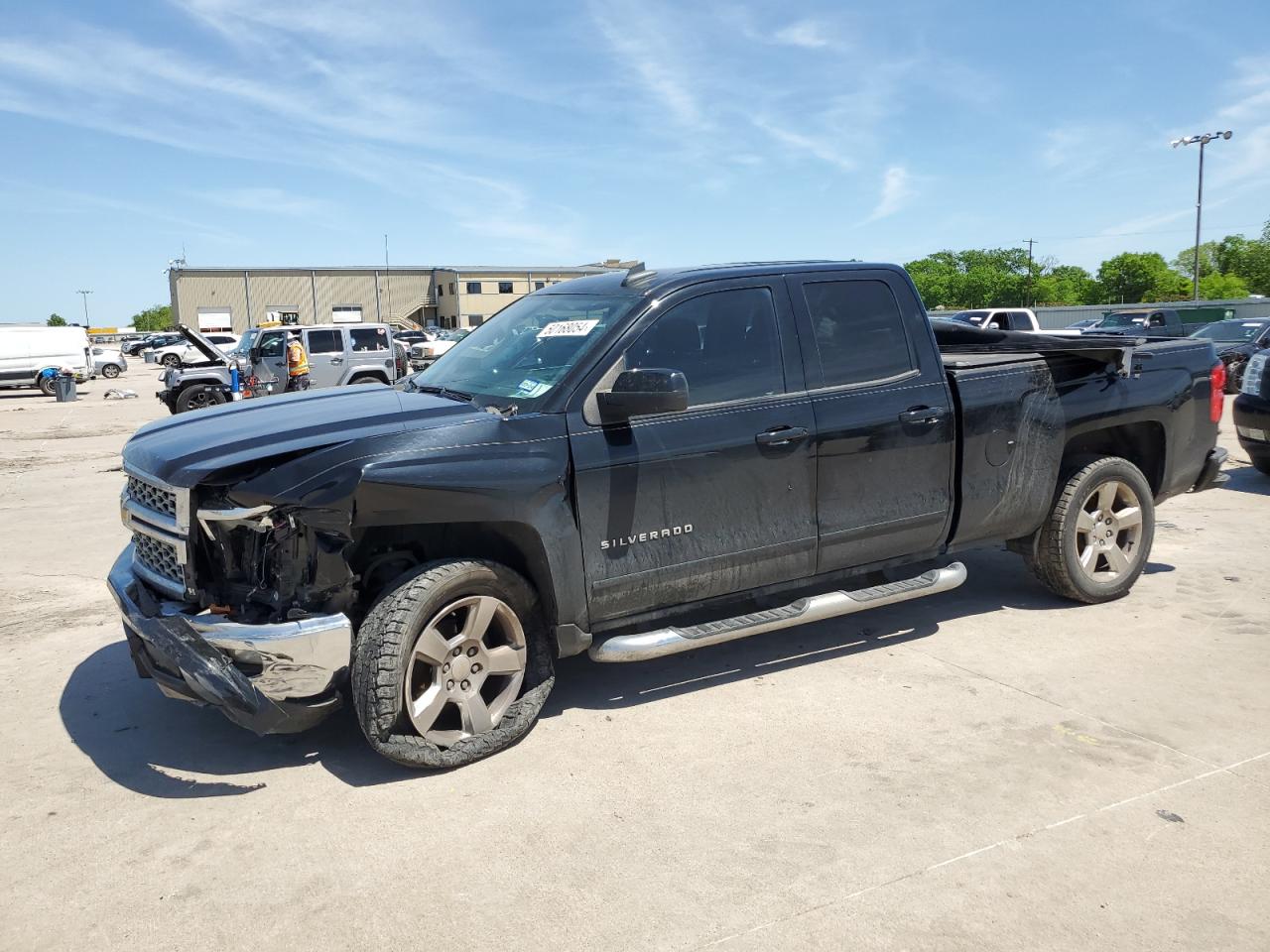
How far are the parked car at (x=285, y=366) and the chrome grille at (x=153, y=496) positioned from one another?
637 inches

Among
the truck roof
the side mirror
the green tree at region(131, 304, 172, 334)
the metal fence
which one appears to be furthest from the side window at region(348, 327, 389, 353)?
the green tree at region(131, 304, 172, 334)

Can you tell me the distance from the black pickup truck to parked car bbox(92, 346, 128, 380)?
41.1 meters

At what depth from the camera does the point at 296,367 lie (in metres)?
19.0

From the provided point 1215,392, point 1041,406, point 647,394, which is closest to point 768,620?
point 647,394

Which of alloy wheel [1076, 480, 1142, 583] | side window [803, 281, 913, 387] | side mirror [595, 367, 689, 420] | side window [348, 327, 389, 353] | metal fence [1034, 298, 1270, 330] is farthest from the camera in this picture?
metal fence [1034, 298, 1270, 330]

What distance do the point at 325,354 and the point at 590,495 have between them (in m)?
17.7

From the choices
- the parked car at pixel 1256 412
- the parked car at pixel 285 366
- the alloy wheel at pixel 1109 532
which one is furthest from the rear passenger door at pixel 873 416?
the parked car at pixel 285 366

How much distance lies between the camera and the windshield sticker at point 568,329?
434cm

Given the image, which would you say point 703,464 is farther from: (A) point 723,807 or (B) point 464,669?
(A) point 723,807

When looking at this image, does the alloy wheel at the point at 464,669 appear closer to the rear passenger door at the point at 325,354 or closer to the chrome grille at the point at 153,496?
the chrome grille at the point at 153,496

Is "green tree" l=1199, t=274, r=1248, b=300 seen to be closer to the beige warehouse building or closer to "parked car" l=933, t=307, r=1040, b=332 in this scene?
the beige warehouse building

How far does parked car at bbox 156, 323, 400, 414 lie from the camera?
1958 centimetres

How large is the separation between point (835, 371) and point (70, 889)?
11.9 ft

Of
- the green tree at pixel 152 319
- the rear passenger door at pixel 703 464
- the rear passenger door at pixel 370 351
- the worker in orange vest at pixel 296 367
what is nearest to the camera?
the rear passenger door at pixel 703 464
